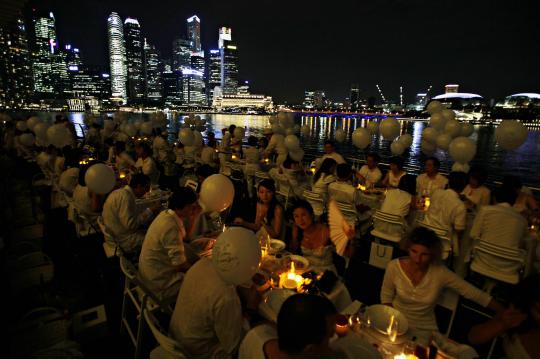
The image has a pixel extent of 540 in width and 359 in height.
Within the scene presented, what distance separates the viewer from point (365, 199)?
203 inches

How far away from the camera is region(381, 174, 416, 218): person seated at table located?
3895 mm

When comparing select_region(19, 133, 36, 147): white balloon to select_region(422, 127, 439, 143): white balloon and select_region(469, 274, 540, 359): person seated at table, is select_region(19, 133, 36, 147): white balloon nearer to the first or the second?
select_region(469, 274, 540, 359): person seated at table

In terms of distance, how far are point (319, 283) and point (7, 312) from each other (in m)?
3.25

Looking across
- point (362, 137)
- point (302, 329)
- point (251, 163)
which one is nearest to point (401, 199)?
point (302, 329)

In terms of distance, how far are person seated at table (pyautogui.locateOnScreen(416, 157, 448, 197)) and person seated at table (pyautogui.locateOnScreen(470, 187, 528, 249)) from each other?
1906 mm

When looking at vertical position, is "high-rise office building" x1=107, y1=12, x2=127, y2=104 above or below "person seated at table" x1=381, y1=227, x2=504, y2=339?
above

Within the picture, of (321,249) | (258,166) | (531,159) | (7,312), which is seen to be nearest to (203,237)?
(321,249)

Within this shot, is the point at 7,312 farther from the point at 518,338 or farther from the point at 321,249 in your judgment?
the point at 518,338

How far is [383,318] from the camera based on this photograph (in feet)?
6.22

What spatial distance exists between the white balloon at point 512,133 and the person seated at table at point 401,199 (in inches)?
128

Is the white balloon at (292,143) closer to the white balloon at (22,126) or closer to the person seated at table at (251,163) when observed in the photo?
the person seated at table at (251,163)

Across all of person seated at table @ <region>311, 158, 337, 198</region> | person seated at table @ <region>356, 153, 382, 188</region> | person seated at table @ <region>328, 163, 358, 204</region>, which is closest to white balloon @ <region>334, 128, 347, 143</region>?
person seated at table @ <region>356, 153, 382, 188</region>

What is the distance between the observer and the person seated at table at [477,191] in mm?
4457

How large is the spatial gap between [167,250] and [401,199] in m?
3.04
